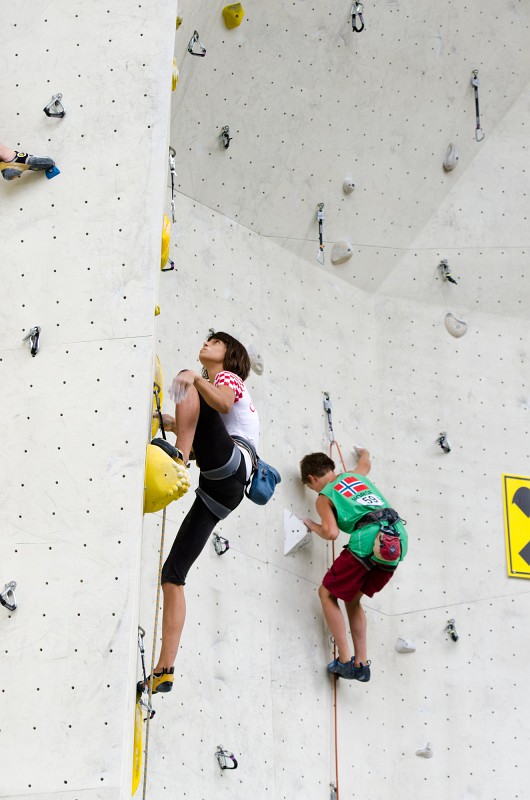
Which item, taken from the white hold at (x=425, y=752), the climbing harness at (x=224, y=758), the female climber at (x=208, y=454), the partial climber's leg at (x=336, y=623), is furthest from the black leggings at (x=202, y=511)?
the white hold at (x=425, y=752)

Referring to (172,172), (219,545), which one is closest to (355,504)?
(219,545)

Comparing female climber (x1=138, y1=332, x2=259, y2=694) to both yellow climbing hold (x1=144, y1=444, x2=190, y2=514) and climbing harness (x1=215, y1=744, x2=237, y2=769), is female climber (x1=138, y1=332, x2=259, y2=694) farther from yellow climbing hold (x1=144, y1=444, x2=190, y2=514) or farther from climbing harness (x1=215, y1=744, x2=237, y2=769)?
climbing harness (x1=215, y1=744, x2=237, y2=769)

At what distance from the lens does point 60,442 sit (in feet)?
12.8

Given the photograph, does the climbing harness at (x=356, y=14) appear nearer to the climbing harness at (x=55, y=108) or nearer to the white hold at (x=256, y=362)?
the white hold at (x=256, y=362)

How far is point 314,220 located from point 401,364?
0.94 meters

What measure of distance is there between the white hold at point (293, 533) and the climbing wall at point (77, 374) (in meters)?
1.84

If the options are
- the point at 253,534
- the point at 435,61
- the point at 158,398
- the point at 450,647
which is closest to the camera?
the point at 158,398

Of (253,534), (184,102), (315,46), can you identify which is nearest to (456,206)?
(315,46)

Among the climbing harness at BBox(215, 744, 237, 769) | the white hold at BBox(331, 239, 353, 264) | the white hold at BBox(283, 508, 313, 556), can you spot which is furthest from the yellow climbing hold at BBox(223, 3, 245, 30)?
the climbing harness at BBox(215, 744, 237, 769)

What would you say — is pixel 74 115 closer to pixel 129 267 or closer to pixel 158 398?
pixel 129 267

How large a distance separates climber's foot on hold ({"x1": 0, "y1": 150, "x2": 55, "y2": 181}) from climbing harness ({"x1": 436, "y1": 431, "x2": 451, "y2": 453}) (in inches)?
114

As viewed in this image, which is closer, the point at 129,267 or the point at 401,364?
the point at 129,267

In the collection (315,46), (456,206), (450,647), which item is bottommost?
(450,647)

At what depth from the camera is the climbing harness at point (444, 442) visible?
6234 mm
